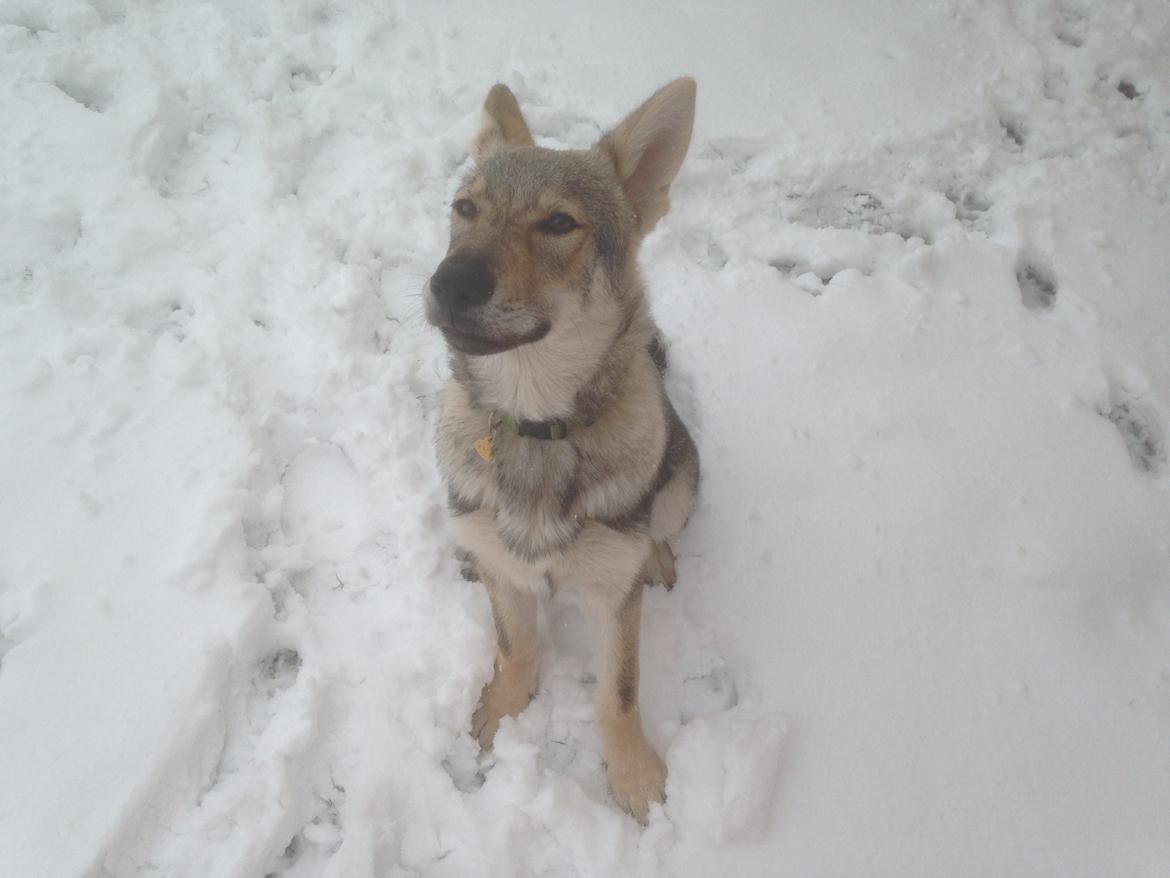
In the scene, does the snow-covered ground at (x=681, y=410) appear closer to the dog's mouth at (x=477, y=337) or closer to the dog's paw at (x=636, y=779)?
the dog's paw at (x=636, y=779)

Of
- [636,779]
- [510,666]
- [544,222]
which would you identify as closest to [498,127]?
[544,222]

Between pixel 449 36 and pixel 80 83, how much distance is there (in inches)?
93.8

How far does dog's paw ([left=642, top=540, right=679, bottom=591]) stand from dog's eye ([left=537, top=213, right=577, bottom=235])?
1.44 meters

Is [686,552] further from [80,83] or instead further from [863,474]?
[80,83]

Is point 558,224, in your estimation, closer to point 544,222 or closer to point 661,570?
point 544,222

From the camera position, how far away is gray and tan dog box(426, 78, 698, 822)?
2.10 metres

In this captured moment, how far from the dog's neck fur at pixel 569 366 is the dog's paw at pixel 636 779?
127 cm

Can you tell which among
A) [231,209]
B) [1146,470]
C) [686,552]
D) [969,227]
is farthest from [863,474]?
[231,209]

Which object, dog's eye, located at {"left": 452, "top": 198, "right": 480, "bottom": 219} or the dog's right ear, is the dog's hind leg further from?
the dog's right ear

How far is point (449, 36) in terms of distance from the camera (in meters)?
4.77

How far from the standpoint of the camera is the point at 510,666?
273 cm

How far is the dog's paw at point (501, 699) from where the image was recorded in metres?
2.70

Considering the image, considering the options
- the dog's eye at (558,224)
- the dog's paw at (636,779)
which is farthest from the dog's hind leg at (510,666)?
the dog's eye at (558,224)

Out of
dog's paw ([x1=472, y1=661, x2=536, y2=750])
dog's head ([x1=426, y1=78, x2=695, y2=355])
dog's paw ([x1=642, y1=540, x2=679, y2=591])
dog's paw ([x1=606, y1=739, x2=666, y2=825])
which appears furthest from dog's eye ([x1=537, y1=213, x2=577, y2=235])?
dog's paw ([x1=606, y1=739, x2=666, y2=825])
